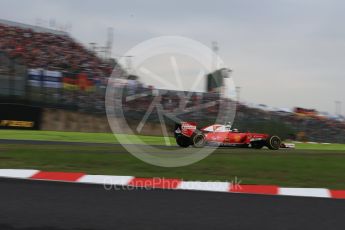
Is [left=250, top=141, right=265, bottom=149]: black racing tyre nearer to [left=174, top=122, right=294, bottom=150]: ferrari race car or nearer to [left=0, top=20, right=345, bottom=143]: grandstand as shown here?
[left=174, top=122, right=294, bottom=150]: ferrari race car

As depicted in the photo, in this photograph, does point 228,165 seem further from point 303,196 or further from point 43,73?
point 43,73

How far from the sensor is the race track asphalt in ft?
13.4

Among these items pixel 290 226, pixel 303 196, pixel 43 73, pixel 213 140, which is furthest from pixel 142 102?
pixel 290 226

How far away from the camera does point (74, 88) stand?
20.5 meters

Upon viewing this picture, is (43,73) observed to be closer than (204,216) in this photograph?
No

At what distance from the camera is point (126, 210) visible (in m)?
4.57

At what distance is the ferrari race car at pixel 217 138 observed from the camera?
45.1 feet

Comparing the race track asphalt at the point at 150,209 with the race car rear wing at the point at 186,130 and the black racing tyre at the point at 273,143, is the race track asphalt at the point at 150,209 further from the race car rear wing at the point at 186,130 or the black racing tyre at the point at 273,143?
the black racing tyre at the point at 273,143

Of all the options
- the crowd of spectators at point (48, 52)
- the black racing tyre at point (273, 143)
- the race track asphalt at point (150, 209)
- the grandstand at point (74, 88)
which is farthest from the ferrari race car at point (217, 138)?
the crowd of spectators at point (48, 52)

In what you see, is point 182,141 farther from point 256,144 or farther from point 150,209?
point 150,209

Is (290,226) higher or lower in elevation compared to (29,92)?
lower

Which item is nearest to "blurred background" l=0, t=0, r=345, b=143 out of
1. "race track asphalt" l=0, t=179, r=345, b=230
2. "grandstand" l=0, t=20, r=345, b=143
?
"grandstand" l=0, t=20, r=345, b=143

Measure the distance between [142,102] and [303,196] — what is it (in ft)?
47.5

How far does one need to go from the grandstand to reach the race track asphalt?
28.8 ft
